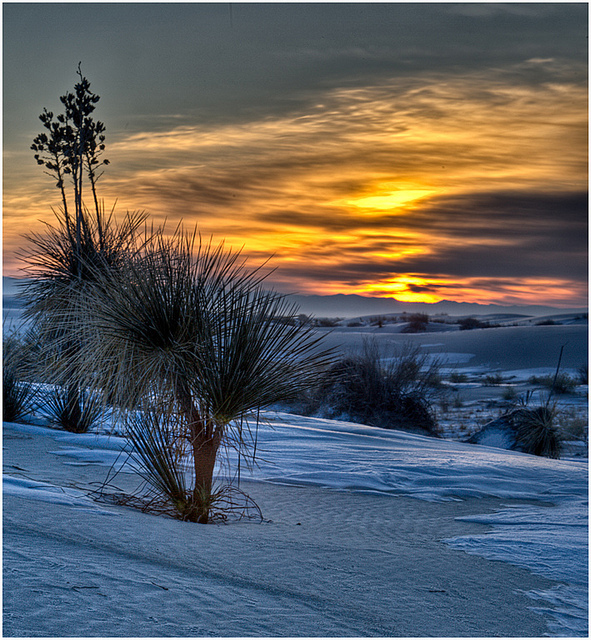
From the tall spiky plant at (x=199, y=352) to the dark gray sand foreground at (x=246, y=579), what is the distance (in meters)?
1.00

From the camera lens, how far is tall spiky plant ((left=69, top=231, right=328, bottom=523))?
6.45 m

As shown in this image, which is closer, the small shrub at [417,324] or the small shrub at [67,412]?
the small shrub at [67,412]

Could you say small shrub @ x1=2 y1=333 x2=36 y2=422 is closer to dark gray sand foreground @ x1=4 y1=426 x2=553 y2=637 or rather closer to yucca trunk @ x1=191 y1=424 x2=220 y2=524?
yucca trunk @ x1=191 y1=424 x2=220 y2=524

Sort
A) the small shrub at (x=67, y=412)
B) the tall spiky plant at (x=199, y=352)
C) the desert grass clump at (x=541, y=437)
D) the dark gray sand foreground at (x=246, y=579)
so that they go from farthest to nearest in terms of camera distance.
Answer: the desert grass clump at (x=541, y=437), the small shrub at (x=67, y=412), the tall spiky plant at (x=199, y=352), the dark gray sand foreground at (x=246, y=579)

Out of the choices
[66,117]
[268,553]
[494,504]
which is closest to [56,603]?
[268,553]

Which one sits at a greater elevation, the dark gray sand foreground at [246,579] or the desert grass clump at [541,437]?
the dark gray sand foreground at [246,579]

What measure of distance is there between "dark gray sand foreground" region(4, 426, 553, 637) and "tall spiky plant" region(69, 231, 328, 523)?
3.30ft

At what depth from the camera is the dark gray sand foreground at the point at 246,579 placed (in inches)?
139

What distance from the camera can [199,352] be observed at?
6.49 m

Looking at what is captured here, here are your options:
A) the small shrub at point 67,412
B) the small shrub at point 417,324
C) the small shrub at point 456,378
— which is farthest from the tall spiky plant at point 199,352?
the small shrub at point 417,324

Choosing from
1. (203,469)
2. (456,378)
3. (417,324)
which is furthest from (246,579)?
(417,324)

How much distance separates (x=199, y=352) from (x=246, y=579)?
258 centimetres

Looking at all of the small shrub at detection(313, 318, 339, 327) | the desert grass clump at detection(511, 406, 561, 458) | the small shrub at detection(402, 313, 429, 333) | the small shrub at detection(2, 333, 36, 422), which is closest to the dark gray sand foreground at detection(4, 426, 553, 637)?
the small shrub at detection(313, 318, 339, 327)

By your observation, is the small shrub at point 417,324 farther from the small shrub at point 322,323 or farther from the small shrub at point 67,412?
the small shrub at point 67,412
